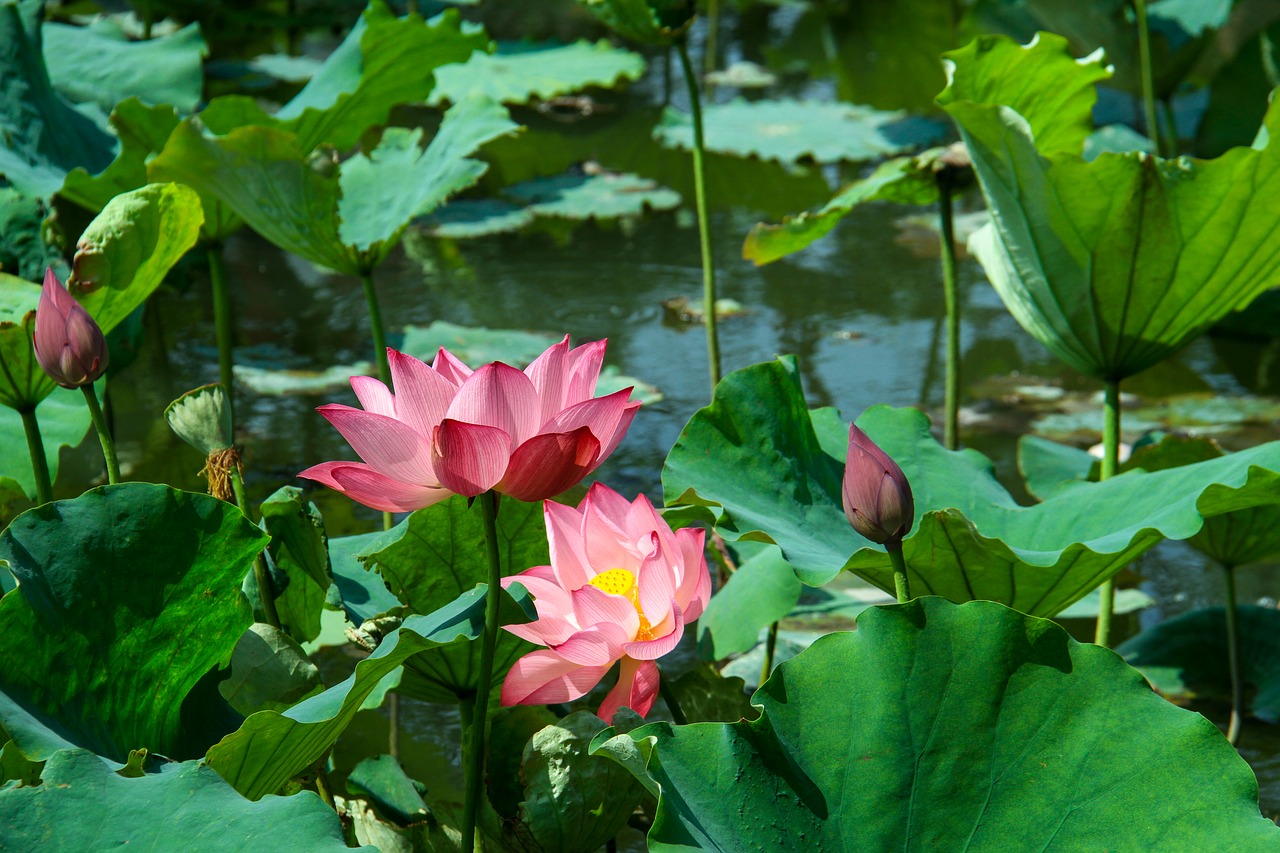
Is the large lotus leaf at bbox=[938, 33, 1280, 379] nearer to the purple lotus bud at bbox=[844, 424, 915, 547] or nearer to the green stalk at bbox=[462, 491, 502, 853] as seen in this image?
A: the purple lotus bud at bbox=[844, 424, 915, 547]

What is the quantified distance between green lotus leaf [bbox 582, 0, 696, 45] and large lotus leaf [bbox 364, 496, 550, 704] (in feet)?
3.21

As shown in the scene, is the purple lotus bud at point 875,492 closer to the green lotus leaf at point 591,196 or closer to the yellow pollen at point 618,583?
the yellow pollen at point 618,583

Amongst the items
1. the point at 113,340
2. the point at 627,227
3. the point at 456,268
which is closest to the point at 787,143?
the point at 627,227

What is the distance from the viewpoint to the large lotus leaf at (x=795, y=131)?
3.49 meters

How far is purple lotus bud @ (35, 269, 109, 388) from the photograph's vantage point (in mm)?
825

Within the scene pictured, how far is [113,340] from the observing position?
4.82 ft

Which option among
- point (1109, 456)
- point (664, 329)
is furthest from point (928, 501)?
point (664, 329)

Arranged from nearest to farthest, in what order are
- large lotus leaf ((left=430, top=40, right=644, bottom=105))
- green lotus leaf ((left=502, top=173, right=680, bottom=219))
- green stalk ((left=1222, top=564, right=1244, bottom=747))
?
green stalk ((left=1222, top=564, right=1244, bottom=747)), green lotus leaf ((left=502, top=173, right=680, bottom=219)), large lotus leaf ((left=430, top=40, right=644, bottom=105))

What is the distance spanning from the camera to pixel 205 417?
84 centimetres

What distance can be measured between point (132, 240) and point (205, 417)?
9.8 inches

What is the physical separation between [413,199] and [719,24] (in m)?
5.07

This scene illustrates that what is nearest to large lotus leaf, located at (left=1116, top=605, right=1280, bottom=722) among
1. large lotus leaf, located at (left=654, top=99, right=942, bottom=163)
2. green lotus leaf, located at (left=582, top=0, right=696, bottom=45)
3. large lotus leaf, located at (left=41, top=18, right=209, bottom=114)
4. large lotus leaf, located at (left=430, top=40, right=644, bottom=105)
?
green lotus leaf, located at (left=582, top=0, right=696, bottom=45)

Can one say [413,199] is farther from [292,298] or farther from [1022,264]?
[292,298]

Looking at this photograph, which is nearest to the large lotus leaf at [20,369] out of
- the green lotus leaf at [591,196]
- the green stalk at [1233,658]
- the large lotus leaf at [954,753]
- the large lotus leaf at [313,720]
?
the large lotus leaf at [313,720]
